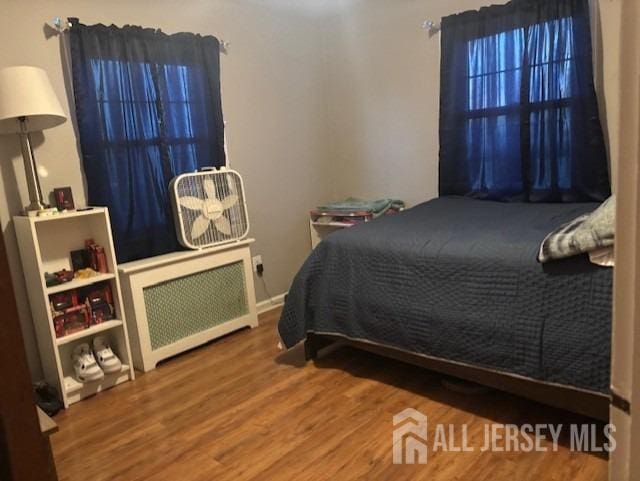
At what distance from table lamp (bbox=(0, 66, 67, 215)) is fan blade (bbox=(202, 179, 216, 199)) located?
35.0 inches

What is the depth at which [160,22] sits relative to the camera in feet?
10.0

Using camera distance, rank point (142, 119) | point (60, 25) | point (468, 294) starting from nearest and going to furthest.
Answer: point (468, 294) → point (60, 25) → point (142, 119)

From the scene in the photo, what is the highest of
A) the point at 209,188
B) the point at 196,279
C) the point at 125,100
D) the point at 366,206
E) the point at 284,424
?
the point at 125,100

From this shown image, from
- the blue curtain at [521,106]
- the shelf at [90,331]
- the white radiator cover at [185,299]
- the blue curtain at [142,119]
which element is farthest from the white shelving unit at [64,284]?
the blue curtain at [521,106]

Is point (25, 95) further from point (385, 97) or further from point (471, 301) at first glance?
point (385, 97)

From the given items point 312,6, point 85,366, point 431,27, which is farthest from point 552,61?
point 85,366

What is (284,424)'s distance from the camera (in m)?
2.21

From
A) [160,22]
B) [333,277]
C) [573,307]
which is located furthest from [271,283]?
[573,307]

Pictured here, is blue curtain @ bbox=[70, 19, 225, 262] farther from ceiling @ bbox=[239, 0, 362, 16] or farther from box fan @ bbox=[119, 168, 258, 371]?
ceiling @ bbox=[239, 0, 362, 16]

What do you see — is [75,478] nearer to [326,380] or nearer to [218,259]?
[326,380]

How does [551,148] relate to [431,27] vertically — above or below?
below

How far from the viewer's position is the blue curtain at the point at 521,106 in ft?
9.62

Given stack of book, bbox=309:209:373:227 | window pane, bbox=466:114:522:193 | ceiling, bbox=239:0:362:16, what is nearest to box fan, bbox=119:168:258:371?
stack of book, bbox=309:209:373:227

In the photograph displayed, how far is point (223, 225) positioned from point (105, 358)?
1.06 meters
